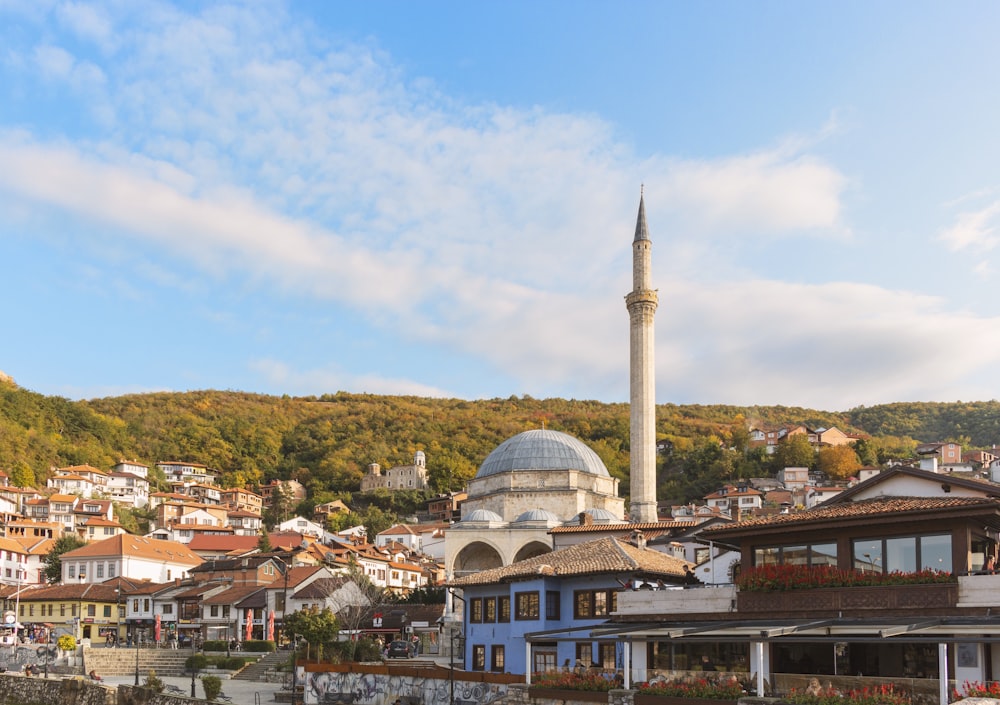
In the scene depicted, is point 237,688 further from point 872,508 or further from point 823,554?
point 872,508

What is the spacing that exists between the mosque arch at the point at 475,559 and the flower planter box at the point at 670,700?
27329 mm

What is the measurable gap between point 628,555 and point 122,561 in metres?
34.6

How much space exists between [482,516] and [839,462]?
152 ft

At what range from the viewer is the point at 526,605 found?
2450 centimetres

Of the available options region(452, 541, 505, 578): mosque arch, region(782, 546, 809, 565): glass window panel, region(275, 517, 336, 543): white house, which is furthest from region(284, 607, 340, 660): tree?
region(275, 517, 336, 543): white house

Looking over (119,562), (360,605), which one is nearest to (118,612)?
(119,562)

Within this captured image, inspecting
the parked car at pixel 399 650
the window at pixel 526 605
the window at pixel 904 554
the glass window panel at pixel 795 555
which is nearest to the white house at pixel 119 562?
the parked car at pixel 399 650

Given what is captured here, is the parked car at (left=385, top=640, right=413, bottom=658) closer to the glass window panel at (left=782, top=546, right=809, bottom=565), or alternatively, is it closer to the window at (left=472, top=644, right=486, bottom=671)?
the window at (left=472, top=644, right=486, bottom=671)

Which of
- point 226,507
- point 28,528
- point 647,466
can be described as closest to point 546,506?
point 647,466

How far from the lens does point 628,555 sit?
22.9 meters

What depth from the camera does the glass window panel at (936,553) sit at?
15133 mm

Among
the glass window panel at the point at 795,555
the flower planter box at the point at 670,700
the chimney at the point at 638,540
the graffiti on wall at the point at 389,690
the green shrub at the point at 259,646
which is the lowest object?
the green shrub at the point at 259,646

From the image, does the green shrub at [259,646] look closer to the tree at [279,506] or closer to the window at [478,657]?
the window at [478,657]

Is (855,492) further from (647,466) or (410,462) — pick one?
(410,462)
